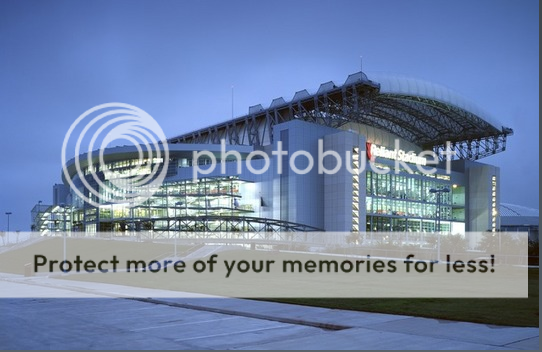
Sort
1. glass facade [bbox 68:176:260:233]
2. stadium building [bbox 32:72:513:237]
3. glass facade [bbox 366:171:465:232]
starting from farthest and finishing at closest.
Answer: glass facade [bbox 366:171:465:232] < glass facade [bbox 68:176:260:233] < stadium building [bbox 32:72:513:237]

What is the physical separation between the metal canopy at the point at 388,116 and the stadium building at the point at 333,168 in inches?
9.5

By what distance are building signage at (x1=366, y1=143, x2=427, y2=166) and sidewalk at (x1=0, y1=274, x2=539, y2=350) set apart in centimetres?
9049

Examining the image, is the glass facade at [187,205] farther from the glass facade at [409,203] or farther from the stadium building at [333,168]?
the glass facade at [409,203]

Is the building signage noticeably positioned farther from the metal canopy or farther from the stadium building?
the metal canopy

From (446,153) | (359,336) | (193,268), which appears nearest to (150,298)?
(359,336)

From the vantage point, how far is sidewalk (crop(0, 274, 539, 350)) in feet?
46.3

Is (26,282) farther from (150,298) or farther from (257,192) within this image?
(257,192)

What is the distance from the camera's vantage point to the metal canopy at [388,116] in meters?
105

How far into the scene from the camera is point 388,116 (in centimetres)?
12181

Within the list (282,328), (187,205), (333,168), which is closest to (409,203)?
(333,168)

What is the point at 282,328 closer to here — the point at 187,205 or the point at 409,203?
the point at 187,205

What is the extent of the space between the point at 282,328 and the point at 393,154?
106 metres

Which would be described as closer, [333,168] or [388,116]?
[333,168]

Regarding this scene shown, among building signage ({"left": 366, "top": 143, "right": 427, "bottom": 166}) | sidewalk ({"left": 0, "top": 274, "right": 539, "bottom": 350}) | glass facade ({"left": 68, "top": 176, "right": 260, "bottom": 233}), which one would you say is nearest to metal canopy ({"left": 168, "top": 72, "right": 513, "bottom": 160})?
building signage ({"left": 366, "top": 143, "right": 427, "bottom": 166})
